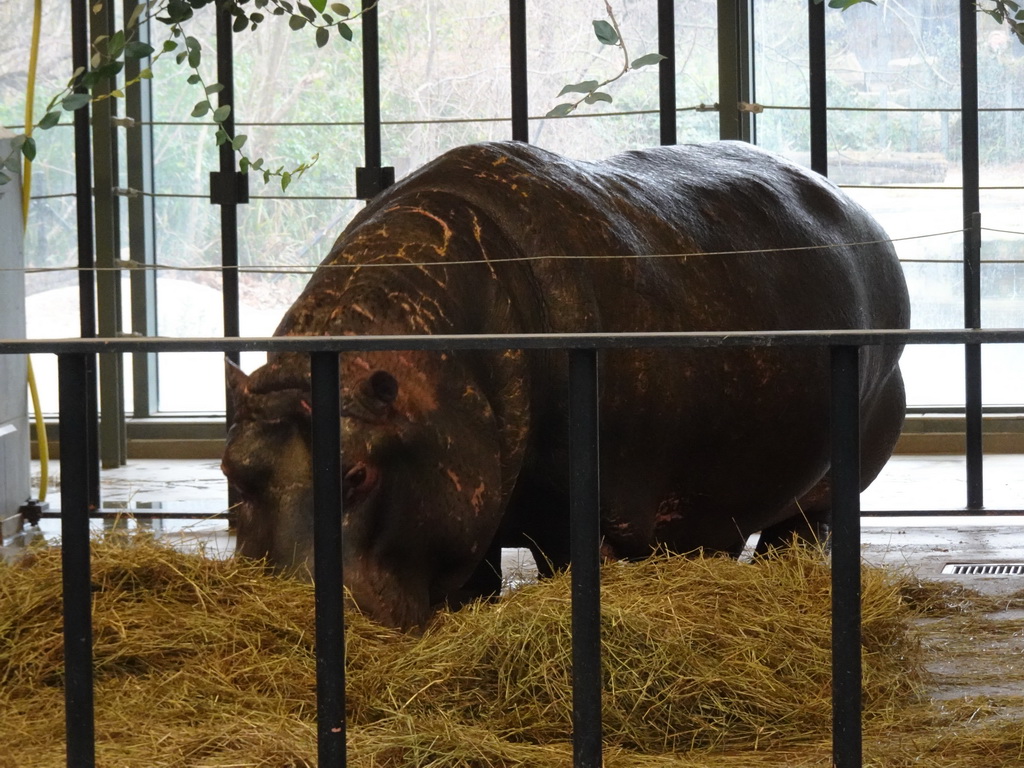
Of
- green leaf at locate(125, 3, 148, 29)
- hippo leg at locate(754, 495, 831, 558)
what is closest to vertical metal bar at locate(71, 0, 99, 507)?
green leaf at locate(125, 3, 148, 29)

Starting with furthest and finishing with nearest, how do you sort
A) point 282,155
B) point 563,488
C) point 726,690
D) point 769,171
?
point 282,155
point 769,171
point 563,488
point 726,690

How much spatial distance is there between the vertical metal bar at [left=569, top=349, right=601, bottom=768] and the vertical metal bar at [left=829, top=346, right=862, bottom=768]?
0.26 m

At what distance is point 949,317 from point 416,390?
5.62m

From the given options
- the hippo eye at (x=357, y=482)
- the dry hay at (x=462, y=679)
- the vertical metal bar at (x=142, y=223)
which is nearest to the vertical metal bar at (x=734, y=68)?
the vertical metal bar at (x=142, y=223)

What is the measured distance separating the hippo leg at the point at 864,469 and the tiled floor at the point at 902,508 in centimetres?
16

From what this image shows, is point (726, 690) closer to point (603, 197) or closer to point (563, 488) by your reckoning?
point (563, 488)

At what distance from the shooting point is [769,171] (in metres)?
3.87

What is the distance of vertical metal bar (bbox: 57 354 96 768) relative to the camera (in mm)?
1555

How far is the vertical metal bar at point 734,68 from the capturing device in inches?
234

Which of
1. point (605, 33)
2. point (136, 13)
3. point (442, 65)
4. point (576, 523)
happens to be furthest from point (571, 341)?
point (442, 65)

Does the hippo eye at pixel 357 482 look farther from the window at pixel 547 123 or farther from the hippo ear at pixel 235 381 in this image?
the window at pixel 547 123

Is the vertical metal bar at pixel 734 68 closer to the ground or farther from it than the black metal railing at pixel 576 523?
farther from it

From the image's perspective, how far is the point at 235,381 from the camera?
278cm

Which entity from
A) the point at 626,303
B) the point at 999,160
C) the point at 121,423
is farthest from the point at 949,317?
the point at 626,303
